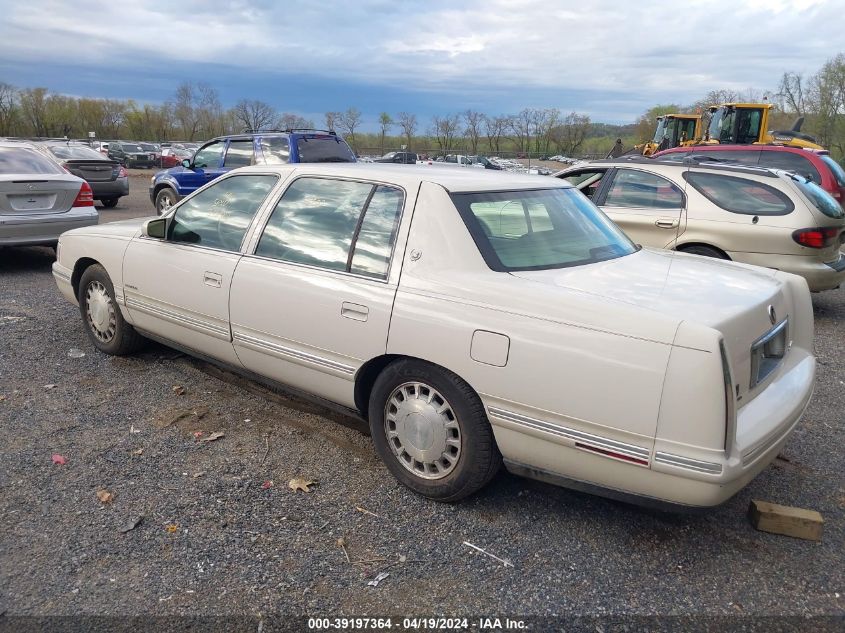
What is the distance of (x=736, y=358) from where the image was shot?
266 centimetres

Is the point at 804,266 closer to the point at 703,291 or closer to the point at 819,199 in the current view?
the point at 819,199

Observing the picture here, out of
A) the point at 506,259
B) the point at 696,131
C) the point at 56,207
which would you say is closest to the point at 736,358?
the point at 506,259

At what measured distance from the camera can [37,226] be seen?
8258 millimetres

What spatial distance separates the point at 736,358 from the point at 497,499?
136 cm

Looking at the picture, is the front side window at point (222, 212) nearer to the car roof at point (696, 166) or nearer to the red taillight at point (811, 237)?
the car roof at point (696, 166)

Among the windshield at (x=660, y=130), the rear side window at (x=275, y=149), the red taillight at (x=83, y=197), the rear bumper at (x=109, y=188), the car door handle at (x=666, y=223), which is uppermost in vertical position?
the windshield at (x=660, y=130)

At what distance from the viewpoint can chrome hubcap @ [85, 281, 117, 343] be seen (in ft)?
16.7

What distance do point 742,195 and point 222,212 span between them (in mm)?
5251

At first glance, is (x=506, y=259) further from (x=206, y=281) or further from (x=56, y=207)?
(x=56, y=207)

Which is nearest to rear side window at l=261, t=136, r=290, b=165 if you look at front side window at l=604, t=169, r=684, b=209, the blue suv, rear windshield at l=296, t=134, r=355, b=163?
the blue suv

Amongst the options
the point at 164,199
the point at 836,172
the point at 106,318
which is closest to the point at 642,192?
the point at 836,172

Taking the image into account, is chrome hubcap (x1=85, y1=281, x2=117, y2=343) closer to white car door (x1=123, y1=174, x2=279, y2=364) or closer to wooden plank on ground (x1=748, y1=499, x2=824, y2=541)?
white car door (x1=123, y1=174, x2=279, y2=364)

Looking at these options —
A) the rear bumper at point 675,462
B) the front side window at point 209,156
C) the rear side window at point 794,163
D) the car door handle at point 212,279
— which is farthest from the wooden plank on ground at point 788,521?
the front side window at point 209,156

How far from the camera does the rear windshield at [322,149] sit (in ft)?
36.9
